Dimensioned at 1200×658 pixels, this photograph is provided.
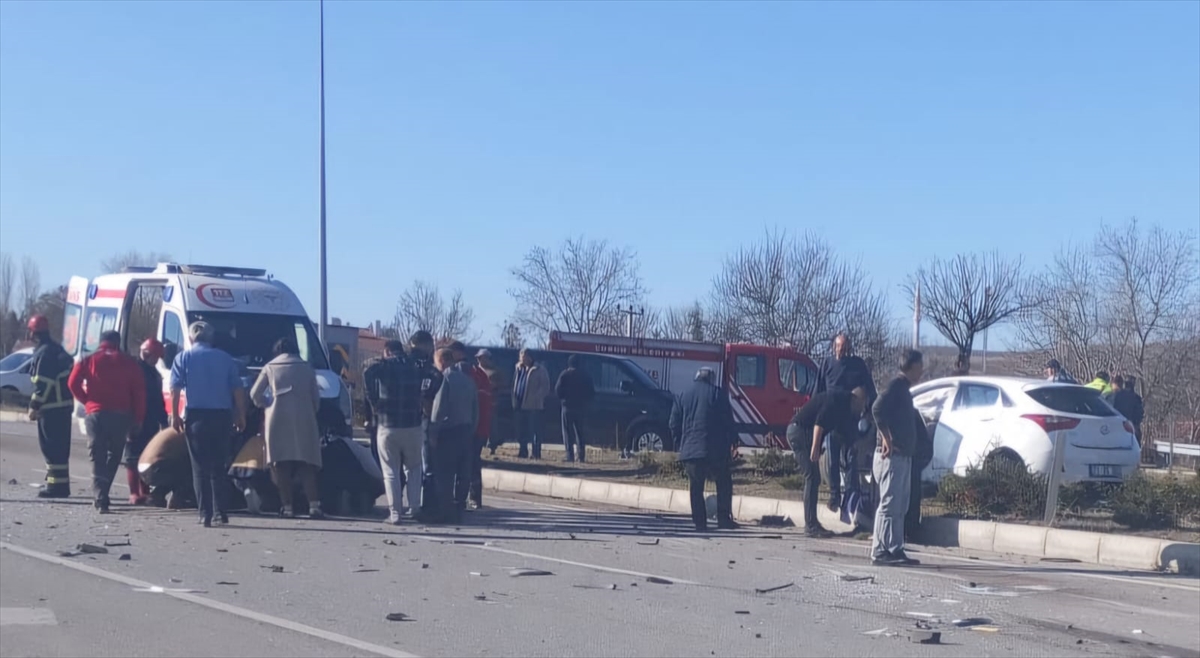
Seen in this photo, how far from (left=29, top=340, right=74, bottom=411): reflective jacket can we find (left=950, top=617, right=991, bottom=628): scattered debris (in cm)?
972

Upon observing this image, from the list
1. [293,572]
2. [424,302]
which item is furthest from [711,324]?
[293,572]

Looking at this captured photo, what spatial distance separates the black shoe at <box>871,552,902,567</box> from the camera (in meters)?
10.9

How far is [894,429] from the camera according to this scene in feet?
35.6

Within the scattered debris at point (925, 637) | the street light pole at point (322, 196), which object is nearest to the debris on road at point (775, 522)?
the scattered debris at point (925, 637)

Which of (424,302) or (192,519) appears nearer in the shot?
(192,519)

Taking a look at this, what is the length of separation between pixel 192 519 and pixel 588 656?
260 inches

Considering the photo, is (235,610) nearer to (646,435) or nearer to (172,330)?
(172,330)

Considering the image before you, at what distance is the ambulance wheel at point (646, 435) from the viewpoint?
21.9 m

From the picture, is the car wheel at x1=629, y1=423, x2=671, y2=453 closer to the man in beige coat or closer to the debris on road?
the man in beige coat

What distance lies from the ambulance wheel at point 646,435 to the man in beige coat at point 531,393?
1.81 m

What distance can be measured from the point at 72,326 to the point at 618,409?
8849mm


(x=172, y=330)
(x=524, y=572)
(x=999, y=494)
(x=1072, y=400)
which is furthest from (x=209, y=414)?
(x=1072, y=400)

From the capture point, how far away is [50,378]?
1386cm

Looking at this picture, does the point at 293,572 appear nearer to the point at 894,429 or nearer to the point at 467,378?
the point at 467,378
